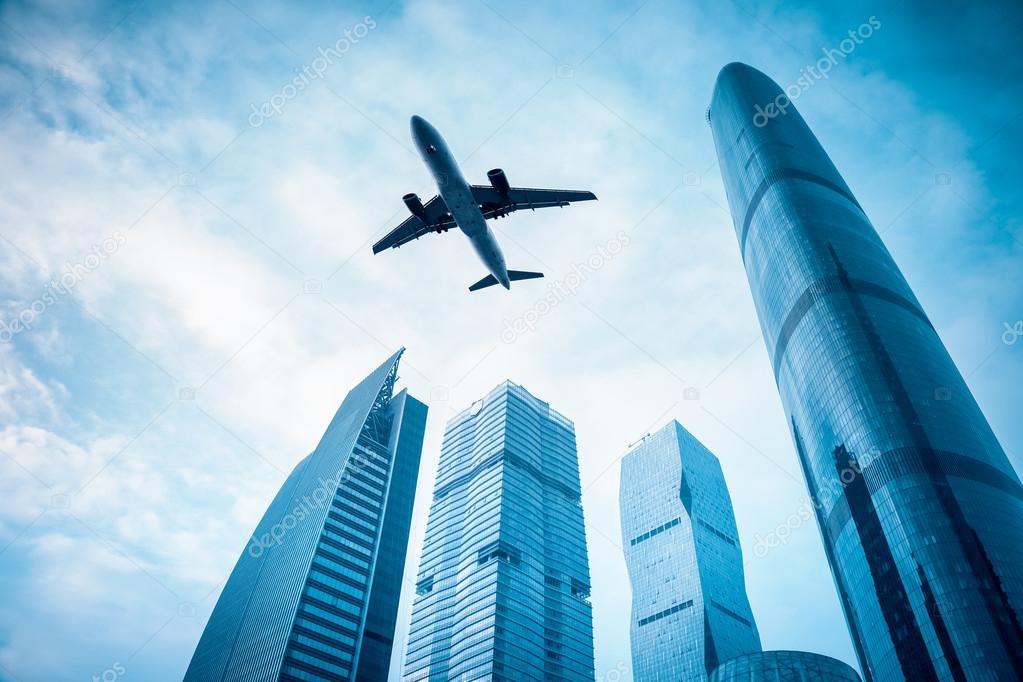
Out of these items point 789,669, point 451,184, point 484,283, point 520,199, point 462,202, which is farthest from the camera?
point 789,669

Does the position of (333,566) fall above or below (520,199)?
above

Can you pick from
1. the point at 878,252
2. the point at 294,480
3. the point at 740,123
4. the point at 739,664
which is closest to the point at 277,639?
the point at 294,480

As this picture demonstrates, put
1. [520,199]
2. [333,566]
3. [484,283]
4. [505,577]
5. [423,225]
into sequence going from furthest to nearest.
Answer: [505,577] → [333,566] → [484,283] → [423,225] → [520,199]

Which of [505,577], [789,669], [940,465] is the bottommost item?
[789,669]

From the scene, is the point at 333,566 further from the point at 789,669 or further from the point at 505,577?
the point at 789,669

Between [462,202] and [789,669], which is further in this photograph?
[789,669]

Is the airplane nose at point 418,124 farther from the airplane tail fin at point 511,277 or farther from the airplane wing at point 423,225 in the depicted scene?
the airplane tail fin at point 511,277

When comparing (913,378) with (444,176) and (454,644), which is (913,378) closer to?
(444,176)

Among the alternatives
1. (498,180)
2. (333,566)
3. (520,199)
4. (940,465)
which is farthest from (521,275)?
(333,566)
